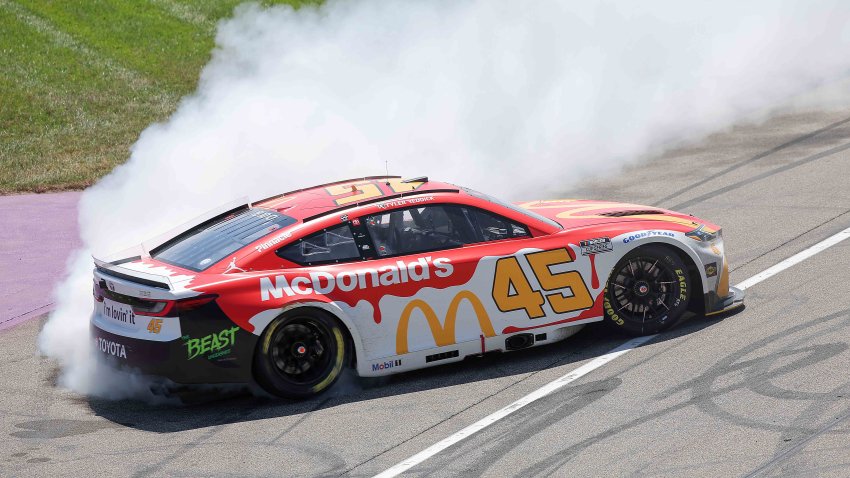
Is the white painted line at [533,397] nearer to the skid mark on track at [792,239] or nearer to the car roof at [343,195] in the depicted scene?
the skid mark on track at [792,239]

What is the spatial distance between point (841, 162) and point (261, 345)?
8873 mm

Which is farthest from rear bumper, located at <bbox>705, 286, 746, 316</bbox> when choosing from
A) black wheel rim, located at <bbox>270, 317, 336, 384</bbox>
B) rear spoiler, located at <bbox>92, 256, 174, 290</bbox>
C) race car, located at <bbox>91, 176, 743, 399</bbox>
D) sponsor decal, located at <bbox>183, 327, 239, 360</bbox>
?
rear spoiler, located at <bbox>92, 256, 174, 290</bbox>

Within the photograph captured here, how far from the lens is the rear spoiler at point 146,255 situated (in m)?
7.55

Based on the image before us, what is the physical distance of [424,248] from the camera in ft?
26.5

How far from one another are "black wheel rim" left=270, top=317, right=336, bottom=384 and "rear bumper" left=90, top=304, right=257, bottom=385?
202mm

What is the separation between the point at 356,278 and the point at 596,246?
1.79 m

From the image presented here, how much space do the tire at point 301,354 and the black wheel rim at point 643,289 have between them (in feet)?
6.77

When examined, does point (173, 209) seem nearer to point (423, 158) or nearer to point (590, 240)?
point (423, 158)

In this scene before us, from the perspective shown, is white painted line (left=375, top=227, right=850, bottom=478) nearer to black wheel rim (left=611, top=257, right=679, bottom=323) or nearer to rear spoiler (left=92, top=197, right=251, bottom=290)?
black wheel rim (left=611, top=257, right=679, bottom=323)

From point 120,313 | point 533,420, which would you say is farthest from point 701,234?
point 120,313

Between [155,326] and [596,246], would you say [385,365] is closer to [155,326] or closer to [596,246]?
[155,326]

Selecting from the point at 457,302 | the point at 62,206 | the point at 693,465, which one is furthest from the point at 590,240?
the point at 62,206

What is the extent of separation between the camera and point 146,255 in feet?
27.2

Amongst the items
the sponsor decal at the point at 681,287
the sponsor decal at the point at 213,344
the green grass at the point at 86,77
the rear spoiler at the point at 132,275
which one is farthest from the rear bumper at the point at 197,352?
the green grass at the point at 86,77
